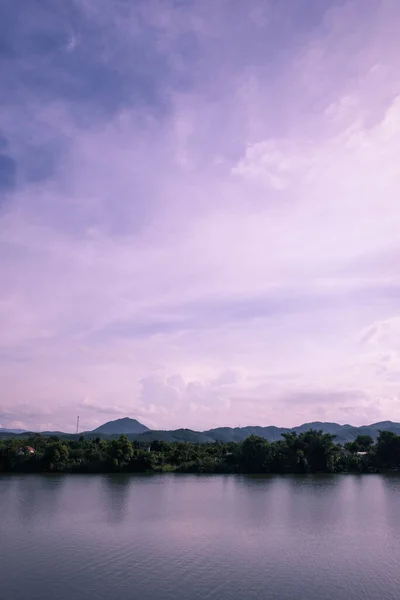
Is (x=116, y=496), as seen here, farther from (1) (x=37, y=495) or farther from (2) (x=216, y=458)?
(2) (x=216, y=458)

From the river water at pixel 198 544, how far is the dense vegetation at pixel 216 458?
16.6 m

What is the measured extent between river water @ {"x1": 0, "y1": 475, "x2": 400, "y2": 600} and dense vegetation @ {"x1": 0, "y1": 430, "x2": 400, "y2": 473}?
1662 cm

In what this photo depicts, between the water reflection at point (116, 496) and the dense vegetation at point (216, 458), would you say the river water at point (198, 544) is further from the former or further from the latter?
the dense vegetation at point (216, 458)

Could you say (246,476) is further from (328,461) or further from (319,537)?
(319,537)

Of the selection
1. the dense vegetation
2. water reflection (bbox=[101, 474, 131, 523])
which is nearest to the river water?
water reflection (bbox=[101, 474, 131, 523])

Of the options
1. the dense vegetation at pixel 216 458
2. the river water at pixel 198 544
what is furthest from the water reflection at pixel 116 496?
the dense vegetation at pixel 216 458

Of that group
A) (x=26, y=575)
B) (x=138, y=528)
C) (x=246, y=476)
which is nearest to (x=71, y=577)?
(x=26, y=575)

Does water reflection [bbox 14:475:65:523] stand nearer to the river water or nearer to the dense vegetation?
the river water

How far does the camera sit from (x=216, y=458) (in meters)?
65.3

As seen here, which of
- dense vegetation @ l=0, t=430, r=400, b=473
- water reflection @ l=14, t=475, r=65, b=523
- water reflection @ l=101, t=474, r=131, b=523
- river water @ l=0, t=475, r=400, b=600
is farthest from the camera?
dense vegetation @ l=0, t=430, r=400, b=473

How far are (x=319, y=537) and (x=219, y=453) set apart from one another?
141 ft

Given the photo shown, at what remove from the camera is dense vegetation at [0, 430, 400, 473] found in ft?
199

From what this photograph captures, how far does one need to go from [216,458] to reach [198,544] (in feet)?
136

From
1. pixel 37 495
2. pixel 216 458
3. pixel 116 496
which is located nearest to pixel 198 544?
pixel 116 496
